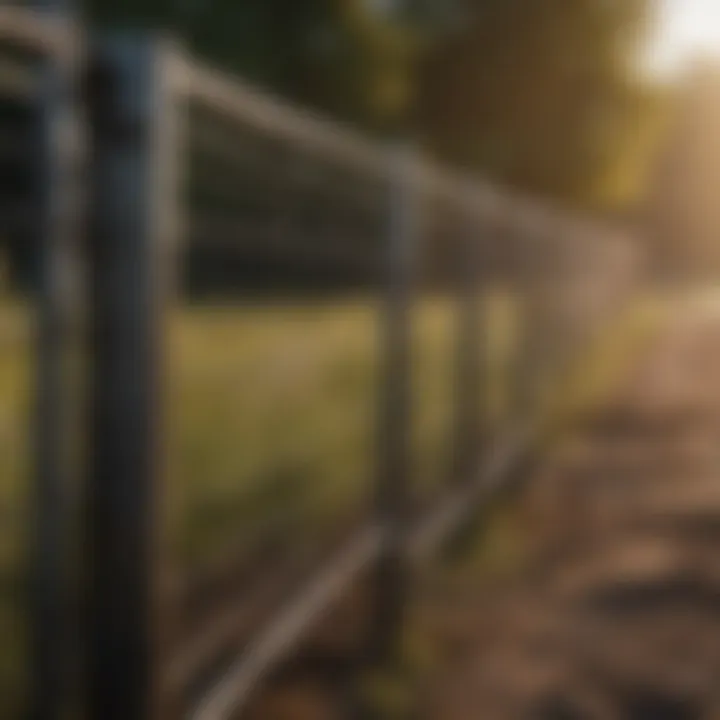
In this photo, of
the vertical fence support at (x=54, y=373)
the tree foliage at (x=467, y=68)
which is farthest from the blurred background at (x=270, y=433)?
the tree foliage at (x=467, y=68)

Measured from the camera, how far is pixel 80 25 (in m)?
3.40

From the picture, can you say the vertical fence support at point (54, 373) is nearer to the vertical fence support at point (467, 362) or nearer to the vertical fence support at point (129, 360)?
the vertical fence support at point (129, 360)

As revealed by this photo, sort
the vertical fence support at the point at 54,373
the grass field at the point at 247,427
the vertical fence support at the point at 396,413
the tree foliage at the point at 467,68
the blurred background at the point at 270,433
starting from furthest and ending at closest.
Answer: the tree foliage at the point at 467,68
the vertical fence support at the point at 396,413
the grass field at the point at 247,427
the blurred background at the point at 270,433
the vertical fence support at the point at 54,373

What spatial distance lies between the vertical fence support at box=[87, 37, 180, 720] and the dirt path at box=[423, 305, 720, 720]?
73.5 inches

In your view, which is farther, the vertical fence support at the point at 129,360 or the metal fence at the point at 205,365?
the vertical fence support at the point at 129,360

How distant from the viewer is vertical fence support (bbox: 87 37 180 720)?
3.43 meters

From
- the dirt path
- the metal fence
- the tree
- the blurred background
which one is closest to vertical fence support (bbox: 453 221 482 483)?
the blurred background

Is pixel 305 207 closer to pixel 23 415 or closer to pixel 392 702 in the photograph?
pixel 392 702

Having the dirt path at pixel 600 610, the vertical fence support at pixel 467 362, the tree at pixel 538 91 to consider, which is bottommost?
the dirt path at pixel 600 610

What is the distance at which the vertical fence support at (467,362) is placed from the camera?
8.43m

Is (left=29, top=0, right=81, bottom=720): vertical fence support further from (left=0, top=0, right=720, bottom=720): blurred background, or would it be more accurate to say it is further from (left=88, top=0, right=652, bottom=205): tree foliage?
(left=88, top=0, right=652, bottom=205): tree foliage

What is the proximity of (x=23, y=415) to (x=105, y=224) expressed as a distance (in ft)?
1.14

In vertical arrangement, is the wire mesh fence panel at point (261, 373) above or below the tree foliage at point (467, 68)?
below

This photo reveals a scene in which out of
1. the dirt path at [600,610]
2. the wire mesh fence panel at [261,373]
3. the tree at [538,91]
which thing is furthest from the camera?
the tree at [538,91]
